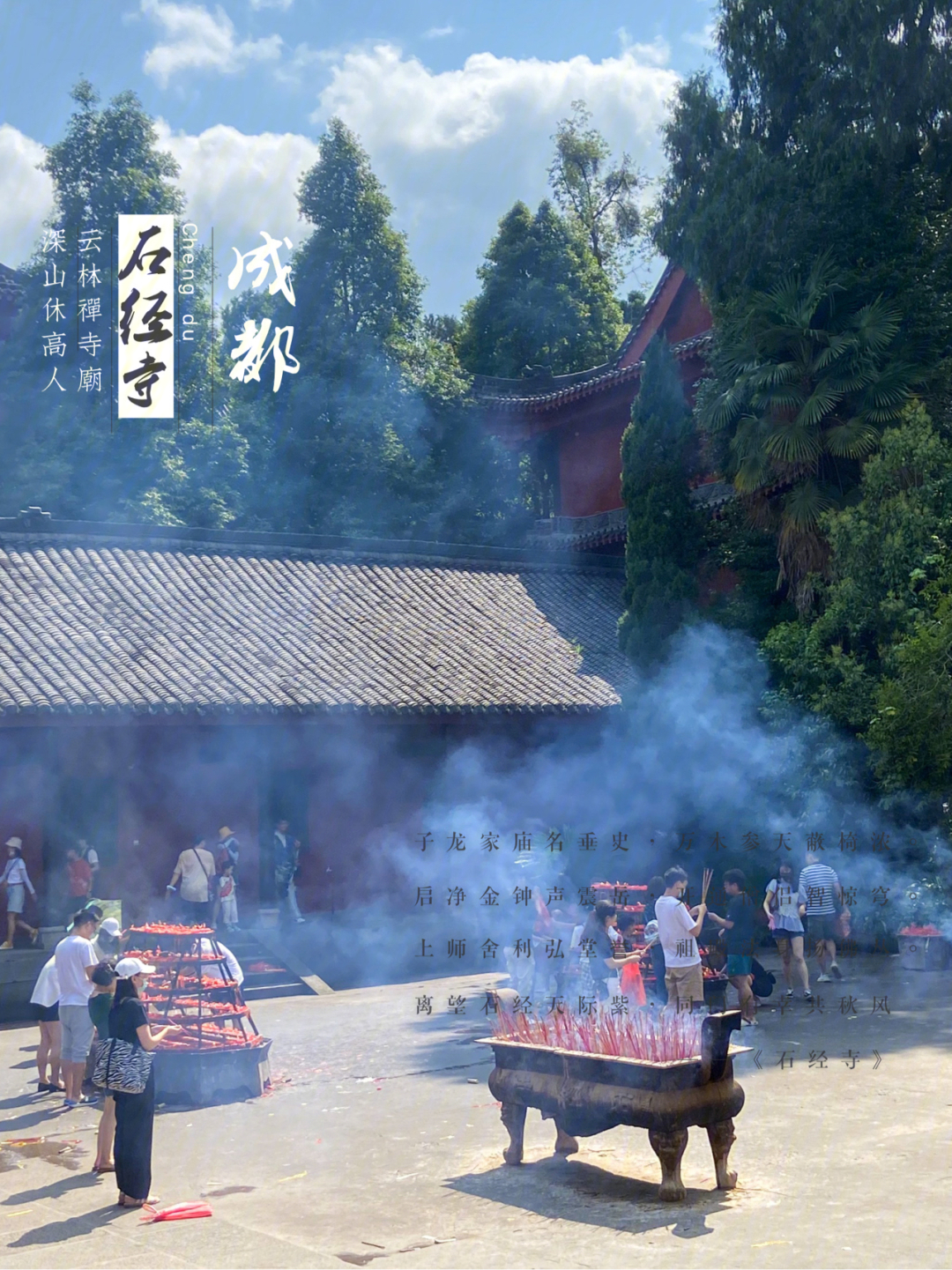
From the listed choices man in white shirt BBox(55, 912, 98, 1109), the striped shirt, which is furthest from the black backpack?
man in white shirt BBox(55, 912, 98, 1109)

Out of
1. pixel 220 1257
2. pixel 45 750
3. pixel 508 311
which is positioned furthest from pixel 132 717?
pixel 508 311

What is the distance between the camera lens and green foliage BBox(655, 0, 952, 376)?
16.6 meters

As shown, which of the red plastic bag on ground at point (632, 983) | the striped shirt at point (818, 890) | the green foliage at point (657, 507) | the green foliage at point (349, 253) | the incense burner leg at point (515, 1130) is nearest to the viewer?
the incense burner leg at point (515, 1130)

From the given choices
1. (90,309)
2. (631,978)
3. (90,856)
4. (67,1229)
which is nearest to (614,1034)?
(67,1229)

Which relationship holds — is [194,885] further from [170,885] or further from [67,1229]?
[67,1229]

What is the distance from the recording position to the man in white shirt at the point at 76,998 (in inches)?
377

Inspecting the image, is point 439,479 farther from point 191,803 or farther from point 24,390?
point 191,803

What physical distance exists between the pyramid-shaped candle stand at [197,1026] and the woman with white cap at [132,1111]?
2.05 meters

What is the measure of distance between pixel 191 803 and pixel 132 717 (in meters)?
2.29

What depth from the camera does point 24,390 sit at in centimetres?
2311

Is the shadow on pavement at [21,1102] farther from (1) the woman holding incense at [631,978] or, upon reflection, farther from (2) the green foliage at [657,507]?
(2) the green foliage at [657,507]

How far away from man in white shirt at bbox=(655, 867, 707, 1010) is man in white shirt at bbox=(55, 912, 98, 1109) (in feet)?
14.2

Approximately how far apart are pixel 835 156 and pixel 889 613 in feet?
21.9

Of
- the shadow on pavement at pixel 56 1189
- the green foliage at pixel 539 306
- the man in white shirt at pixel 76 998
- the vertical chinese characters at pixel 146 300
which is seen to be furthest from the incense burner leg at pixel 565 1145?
the green foliage at pixel 539 306
